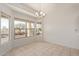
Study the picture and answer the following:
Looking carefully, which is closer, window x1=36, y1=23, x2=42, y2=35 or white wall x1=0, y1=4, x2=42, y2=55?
white wall x1=0, y1=4, x2=42, y2=55

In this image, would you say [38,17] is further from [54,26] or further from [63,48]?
[63,48]

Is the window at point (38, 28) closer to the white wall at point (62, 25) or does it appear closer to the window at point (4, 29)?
the white wall at point (62, 25)

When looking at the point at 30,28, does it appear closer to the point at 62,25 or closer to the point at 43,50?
the point at 43,50

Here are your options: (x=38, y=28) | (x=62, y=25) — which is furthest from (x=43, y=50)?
(x=62, y=25)

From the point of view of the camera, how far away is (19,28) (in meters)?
2.65

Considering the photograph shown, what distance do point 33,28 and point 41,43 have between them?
37 centimetres

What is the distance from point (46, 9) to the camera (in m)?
2.61

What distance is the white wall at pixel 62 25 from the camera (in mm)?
2574

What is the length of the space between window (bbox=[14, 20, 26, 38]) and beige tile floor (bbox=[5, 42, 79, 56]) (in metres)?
0.27

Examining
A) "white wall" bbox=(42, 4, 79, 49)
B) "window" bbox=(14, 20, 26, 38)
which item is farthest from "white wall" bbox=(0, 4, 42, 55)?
"white wall" bbox=(42, 4, 79, 49)

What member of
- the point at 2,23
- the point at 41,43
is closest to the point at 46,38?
the point at 41,43

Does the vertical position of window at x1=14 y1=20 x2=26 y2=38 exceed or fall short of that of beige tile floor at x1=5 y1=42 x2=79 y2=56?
it exceeds it

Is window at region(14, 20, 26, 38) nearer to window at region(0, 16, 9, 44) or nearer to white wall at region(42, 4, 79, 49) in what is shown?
window at region(0, 16, 9, 44)

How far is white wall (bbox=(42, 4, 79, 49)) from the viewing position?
2574 mm
